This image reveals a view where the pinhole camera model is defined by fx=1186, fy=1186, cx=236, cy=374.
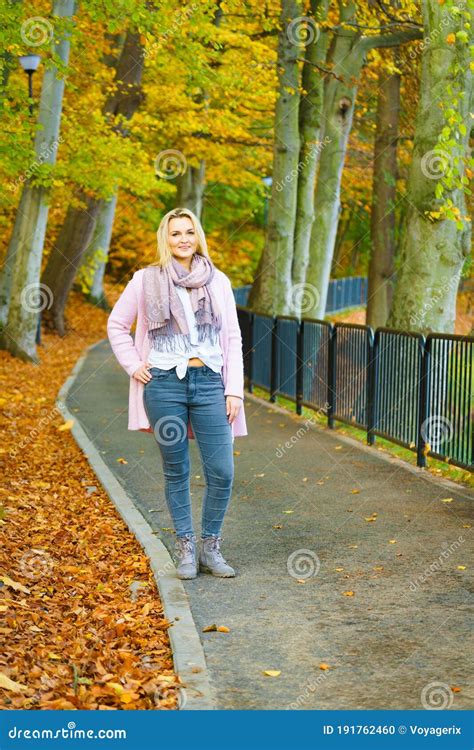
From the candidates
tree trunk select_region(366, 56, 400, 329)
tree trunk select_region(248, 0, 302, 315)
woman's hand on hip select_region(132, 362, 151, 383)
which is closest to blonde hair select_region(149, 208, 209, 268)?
woman's hand on hip select_region(132, 362, 151, 383)

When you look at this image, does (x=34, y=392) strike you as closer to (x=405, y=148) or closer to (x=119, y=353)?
(x=119, y=353)

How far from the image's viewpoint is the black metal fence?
406 inches

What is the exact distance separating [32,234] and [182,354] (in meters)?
14.9

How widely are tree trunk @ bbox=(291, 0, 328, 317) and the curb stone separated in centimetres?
1165

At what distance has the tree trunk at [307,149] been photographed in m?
21.5

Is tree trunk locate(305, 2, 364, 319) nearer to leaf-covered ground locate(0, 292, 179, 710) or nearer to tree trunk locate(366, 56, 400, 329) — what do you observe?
tree trunk locate(366, 56, 400, 329)

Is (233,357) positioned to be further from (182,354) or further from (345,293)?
(345,293)

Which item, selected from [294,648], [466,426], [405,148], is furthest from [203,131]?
[294,648]

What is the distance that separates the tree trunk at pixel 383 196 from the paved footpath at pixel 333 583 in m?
14.3

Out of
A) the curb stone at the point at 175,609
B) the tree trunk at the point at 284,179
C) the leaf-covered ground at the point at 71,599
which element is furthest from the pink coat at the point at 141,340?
the tree trunk at the point at 284,179

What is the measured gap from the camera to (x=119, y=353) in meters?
6.63

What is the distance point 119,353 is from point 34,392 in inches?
467

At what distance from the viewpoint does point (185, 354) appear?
6.55 metres

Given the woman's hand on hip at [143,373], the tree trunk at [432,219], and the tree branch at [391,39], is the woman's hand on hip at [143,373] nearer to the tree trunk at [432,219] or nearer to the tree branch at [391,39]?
the tree trunk at [432,219]
